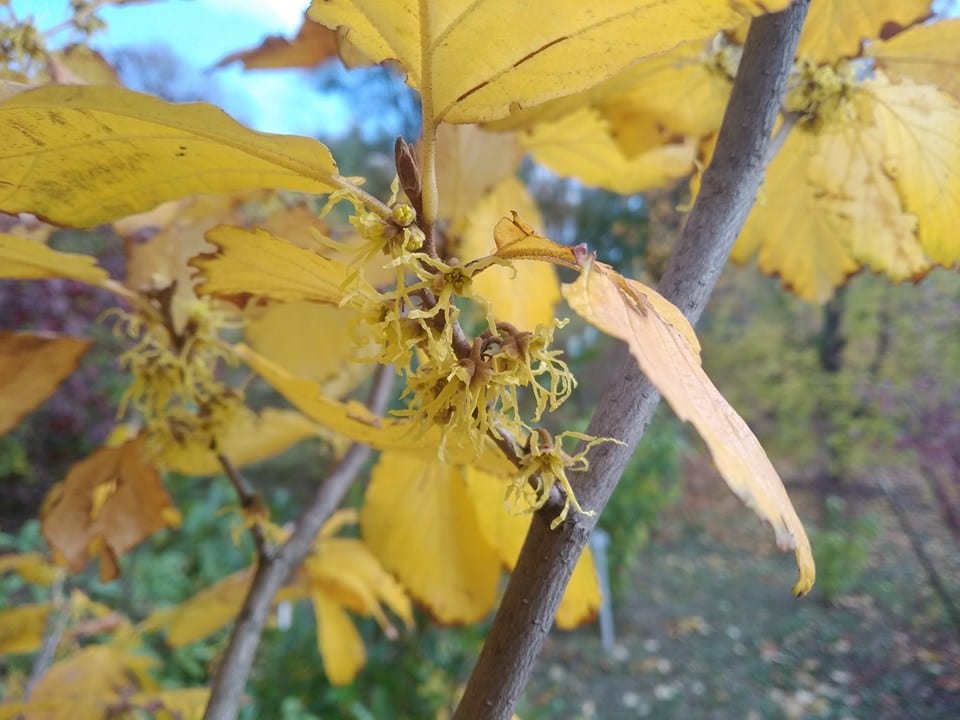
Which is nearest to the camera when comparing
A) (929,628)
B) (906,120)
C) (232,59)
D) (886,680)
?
(906,120)

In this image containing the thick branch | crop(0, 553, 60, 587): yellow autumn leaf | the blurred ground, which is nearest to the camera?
the thick branch

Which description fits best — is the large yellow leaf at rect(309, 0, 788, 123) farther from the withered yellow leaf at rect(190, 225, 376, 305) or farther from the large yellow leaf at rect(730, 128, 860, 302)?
the large yellow leaf at rect(730, 128, 860, 302)

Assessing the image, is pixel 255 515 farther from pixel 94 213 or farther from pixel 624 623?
pixel 624 623

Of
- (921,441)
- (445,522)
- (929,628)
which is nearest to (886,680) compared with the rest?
(929,628)

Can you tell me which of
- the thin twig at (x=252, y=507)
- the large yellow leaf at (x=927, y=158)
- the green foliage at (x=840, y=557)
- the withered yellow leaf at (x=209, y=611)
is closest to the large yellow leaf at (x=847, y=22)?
the large yellow leaf at (x=927, y=158)

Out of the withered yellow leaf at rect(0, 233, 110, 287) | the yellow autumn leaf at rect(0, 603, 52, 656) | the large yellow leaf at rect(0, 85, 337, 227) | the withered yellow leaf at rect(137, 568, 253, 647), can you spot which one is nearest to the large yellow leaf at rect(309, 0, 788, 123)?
the large yellow leaf at rect(0, 85, 337, 227)

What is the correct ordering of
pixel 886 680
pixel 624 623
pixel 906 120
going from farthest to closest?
pixel 624 623 → pixel 886 680 → pixel 906 120

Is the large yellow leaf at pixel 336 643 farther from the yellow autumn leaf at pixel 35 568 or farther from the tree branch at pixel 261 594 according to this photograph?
the yellow autumn leaf at pixel 35 568
